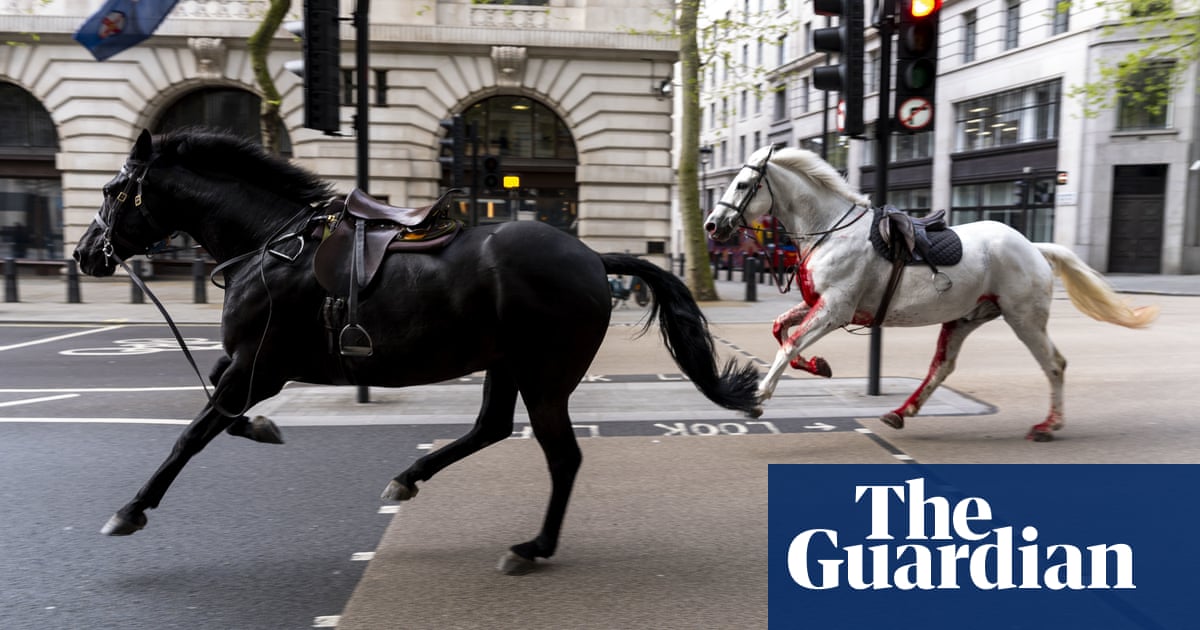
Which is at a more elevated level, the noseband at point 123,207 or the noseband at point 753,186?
the noseband at point 753,186

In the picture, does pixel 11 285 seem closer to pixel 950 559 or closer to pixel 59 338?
pixel 59 338

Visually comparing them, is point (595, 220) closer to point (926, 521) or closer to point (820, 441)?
point (820, 441)

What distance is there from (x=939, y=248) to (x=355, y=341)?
436cm

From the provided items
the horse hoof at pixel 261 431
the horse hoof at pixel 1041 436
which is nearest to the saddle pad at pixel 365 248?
the horse hoof at pixel 261 431

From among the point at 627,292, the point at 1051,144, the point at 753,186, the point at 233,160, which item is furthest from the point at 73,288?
the point at 1051,144

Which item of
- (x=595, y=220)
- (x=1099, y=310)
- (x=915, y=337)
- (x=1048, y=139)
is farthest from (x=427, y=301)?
(x=1048, y=139)

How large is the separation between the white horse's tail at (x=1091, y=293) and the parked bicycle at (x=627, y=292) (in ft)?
36.8

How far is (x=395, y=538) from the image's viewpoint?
169 inches

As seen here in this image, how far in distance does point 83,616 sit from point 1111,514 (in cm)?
484

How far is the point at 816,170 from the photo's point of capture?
260 inches

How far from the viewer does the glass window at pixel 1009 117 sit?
3102 cm

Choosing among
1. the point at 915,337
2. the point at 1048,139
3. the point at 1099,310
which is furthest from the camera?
the point at 1048,139

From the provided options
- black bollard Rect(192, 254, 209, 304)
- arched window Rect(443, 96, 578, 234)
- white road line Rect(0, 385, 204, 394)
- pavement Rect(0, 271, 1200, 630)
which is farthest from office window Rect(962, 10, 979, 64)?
white road line Rect(0, 385, 204, 394)

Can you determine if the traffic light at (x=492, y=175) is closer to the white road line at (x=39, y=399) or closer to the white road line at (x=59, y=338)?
the white road line at (x=59, y=338)
